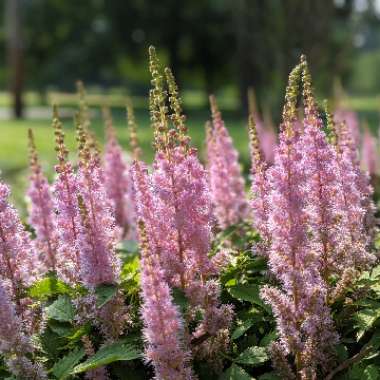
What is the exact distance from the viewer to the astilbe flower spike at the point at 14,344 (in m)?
3.44

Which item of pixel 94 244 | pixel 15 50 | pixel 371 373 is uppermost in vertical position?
pixel 15 50

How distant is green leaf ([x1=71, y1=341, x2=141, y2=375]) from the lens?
325 centimetres

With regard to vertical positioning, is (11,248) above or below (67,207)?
below

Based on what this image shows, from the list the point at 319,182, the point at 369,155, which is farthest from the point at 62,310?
the point at 369,155

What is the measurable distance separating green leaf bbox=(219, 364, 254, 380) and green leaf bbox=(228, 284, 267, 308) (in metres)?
0.41

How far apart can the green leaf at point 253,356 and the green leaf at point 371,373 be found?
460mm

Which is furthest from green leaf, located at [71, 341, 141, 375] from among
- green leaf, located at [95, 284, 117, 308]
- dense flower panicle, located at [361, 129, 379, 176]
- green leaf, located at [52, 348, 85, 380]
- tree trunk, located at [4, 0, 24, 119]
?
tree trunk, located at [4, 0, 24, 119]

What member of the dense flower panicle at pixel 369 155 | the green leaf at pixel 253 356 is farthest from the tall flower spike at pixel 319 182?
the dense flower panicle at pixel 369 155

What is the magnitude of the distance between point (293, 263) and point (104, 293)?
3.01 feet

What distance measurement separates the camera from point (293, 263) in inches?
134

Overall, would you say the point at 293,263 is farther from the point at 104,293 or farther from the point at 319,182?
the point at 104,293

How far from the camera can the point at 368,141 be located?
8.43 metres

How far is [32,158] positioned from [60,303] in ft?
3.84

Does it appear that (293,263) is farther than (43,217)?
No
